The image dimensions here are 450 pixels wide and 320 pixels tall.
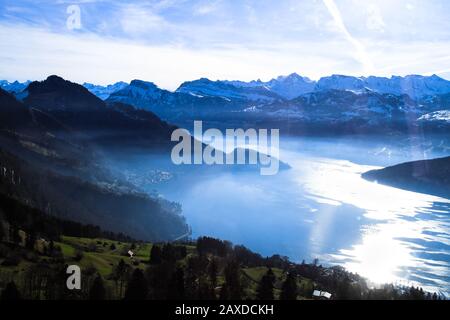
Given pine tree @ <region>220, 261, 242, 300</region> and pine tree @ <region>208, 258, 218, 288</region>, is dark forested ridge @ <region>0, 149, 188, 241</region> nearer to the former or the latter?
pine tree @ <region>208, 258, 218, 288</region>

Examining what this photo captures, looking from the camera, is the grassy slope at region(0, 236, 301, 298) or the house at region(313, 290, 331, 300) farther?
Result: the house at region(313, 290, 331, 300)

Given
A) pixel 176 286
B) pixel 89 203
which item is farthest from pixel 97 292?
pixel 89 203

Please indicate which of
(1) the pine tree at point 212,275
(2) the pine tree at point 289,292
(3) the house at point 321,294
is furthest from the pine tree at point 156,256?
(3) the house at point 321,294

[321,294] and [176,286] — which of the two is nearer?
[176,286]

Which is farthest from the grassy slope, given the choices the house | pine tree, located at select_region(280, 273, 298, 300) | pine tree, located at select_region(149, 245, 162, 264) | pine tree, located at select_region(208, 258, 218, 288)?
the house

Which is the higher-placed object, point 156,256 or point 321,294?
point 156,256

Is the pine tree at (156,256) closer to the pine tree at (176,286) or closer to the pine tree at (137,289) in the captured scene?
the pine tree at (176,286)

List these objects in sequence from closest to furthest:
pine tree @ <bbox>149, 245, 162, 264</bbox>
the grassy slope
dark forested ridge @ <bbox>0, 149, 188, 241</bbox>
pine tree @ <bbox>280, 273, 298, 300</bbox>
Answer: pine tree @ <bbox>280, 273, 298, 300</bbox> < the grassy slope < pine tree @ <bbox>149, 245, 162, 264</bbox> < dark forested ridge @ <bbox>0, 149, 188, 241</bbox>

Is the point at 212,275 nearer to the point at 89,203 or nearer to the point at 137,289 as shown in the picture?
the point at 137,289

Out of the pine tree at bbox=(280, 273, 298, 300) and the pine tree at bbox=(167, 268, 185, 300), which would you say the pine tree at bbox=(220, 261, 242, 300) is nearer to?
the pine tree at bbox=(167, 268, 185, 300)

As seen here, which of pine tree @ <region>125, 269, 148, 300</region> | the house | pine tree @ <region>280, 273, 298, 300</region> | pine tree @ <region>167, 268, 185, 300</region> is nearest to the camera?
pine tree @ <region>125, 269, 148, 300</region>

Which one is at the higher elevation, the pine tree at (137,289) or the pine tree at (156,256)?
the pine tree at (137,289)

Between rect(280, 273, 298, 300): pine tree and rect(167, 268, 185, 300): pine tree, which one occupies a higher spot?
rect(167, 268, 185, 300): pine tree

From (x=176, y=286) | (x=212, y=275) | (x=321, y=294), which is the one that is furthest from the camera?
(x=321, y=294)
